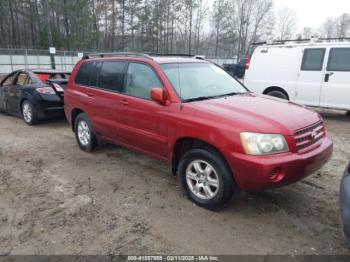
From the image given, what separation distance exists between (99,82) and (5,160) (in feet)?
7.15

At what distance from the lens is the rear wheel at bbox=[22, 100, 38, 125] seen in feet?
25.9

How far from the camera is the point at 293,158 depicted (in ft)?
10.4

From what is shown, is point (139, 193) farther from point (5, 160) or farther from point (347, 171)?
point (5, 160)

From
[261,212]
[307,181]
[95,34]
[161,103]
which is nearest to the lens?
[261,212]

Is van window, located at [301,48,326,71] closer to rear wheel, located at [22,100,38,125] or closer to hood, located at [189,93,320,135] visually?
hood, located at [189,93,320,135]

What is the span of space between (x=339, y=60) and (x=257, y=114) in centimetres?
594

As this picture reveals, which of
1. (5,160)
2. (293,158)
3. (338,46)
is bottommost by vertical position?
(5,160)

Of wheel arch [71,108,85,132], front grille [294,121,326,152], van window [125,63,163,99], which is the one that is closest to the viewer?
front grille [294,121,326,152]

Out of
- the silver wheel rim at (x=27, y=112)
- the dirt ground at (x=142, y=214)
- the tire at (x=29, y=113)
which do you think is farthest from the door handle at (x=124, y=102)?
the silver wheel rim at (x=27, y=112)

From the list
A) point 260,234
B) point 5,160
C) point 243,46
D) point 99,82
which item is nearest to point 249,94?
point 260,234

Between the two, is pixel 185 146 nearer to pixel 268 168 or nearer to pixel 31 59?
pixel 268 168

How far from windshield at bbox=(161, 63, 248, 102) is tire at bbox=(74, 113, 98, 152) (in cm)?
208

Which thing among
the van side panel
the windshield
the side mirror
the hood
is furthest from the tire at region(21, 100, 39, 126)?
the van side panel

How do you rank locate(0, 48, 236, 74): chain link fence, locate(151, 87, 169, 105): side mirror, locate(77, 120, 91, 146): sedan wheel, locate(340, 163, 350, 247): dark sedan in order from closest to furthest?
locate(340, 163, 350, 247): dark sedan → locate(151, 87, 169, 105): side mirror → locate(77, 120, 91, 146): sedan wheel → locate(0, 48, 236, 74): chain link fence
